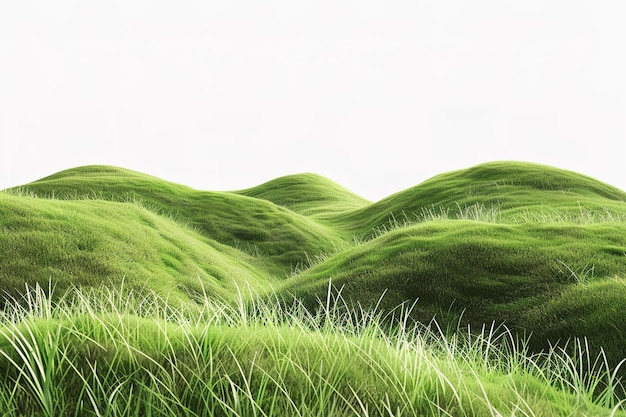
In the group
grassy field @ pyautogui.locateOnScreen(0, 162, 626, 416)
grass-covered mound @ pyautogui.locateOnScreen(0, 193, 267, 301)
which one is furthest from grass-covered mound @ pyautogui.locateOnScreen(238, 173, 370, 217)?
grass-covered mound @ pyautogui.locateOnScreen(0, 193, 267, 301)

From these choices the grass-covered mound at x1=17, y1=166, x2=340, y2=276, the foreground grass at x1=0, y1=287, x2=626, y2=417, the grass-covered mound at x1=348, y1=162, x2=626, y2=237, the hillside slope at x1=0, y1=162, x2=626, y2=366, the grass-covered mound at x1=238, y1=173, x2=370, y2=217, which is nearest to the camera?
the foreground grass at x1=0, y1=287, x2=626, y2=417

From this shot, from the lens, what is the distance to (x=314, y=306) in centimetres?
907

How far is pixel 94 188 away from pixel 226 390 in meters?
27.1

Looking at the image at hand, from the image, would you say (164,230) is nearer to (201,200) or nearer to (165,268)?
(165,268)

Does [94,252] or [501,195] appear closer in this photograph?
[94,252]

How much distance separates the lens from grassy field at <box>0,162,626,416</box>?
2576mm

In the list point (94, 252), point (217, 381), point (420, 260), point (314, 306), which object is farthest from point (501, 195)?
point (217, 381)

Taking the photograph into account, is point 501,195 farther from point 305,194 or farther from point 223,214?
point 305,194

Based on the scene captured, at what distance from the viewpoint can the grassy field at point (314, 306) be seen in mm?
2576

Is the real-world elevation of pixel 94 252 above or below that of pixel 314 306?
above

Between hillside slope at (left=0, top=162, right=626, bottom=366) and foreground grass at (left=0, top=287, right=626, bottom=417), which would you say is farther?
hillside slope at (left=0, top=162, right=626, bottom=366)

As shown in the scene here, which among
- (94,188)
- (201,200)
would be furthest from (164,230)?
(94,188)

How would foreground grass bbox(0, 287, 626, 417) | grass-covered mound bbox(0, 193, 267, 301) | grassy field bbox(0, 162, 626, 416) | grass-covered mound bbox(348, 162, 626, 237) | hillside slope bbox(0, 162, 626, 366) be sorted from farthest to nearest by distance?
grass-covered mound bbox(348, 162, 626, 237), grass-covered mound bbox(0, 193, 267, 301), hillside slope bbox(0, 162, 626, 366), grassy field bbox(0, 162, 626, 416), foreground grass bbox(0, 287, 626, 417)

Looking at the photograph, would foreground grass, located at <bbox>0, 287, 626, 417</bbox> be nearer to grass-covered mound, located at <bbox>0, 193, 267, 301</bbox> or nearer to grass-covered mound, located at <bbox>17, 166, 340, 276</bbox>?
grass-covered mound, located at <bbox>0, 193, 267, 301</bbox>
